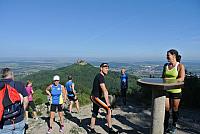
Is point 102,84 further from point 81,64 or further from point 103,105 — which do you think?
point 81,64

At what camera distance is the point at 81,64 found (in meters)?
42.6

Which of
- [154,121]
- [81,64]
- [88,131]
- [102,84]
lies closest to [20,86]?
[102,84]

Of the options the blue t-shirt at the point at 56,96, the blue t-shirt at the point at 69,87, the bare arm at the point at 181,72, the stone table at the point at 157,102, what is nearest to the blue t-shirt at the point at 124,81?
the blue t-shirt at the point at 69,87

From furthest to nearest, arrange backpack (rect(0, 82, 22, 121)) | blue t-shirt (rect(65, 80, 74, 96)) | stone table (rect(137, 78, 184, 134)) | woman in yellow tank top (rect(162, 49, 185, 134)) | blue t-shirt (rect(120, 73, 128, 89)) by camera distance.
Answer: blue t-shirt (rect(120, 73, 128, 89))
blue t-shirt (rect(65, 80, 74, 96))
woman in yellow tank top (rect(162, 49, 185, 134))
stone table (rect(137, 78, 184, 134))
backpack (rect(0, 82, 22, 121))

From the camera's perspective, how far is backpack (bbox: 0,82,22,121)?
14.3ft

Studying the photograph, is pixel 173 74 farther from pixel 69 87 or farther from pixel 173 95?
pixel 69 87

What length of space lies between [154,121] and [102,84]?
64.2 inches

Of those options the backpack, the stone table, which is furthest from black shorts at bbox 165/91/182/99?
the backpack

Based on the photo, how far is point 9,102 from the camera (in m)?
4.41

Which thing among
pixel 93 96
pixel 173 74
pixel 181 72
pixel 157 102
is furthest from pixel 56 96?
pixel 181 72

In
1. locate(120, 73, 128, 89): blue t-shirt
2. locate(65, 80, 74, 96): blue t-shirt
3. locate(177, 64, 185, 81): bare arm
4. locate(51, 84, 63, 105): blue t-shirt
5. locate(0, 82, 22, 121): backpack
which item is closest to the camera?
locate(0, 82, 22, 121): backpack

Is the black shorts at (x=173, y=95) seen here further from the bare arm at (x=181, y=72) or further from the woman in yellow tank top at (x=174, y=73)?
the bare arm at (x=181, y=72)

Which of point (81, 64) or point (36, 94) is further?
point (81, 64)

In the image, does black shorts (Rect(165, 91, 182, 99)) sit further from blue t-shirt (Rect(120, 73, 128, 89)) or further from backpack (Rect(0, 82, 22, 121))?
blue t-shirt (Rect(120, 73, 128, 89))
